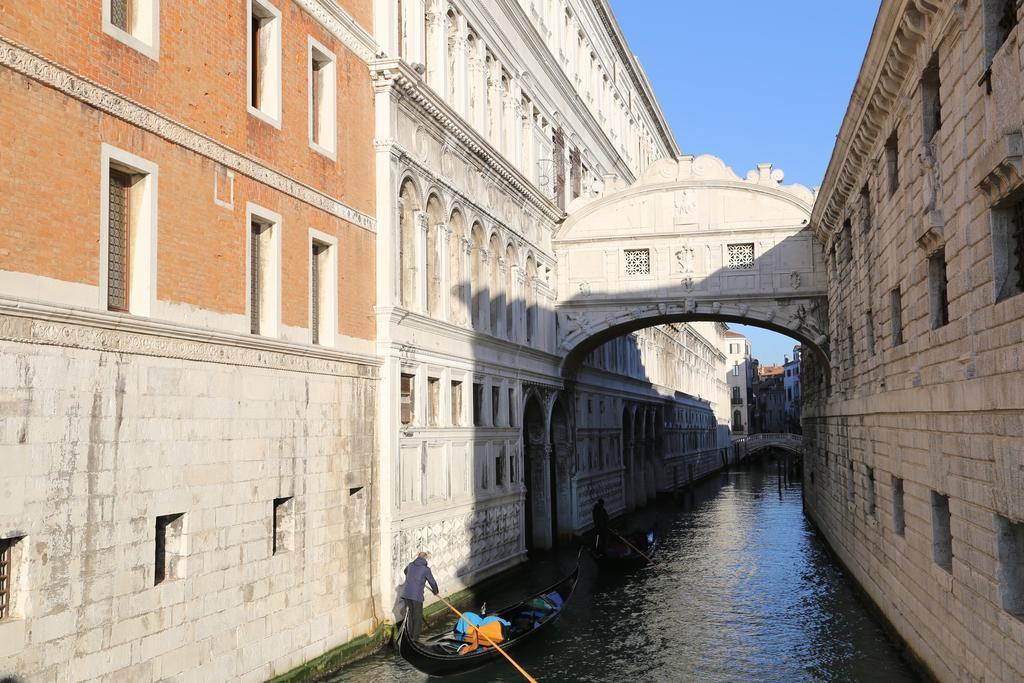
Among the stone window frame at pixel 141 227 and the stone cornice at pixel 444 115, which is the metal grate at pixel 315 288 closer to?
the stone cornice at pixel 444 115

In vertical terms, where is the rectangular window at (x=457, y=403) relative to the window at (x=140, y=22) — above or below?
below

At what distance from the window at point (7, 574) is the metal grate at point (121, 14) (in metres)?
4.82

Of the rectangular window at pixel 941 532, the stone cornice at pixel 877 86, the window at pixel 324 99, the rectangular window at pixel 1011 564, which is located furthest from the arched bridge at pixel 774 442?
the rectangular window at pixel 1011 564

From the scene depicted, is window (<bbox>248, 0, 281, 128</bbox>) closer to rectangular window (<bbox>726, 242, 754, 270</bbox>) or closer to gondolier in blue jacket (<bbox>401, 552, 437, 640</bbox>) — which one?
gondolier in blue jacket (<bbox>401, 552, 437, 640</bbox>)

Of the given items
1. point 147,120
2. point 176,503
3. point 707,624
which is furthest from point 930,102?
point 176,503

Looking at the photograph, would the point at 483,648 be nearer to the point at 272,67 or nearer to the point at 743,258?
the point at 272,67

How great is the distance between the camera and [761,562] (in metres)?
23.8

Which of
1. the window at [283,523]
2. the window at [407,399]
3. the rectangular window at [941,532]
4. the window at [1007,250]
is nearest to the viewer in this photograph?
the window at [1007,250]

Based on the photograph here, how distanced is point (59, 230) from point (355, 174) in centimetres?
631

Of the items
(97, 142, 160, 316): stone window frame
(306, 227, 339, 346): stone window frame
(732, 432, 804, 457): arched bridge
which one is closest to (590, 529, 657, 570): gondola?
(306, 227, 339, 346): stone window frame

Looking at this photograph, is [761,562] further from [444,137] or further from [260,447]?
[260,447]

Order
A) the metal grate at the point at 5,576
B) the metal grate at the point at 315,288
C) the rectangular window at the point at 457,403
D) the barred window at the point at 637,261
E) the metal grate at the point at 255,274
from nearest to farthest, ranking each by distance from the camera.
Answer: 1. the metal grate at the point at 5,576
2. the metal grate at the point at 255,274
3. the metal grate at the point at 315,288
4. the rectangular window at the point at 457,403
5. the barred window at the point at 637,261

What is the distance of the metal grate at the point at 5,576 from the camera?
7.95 meters

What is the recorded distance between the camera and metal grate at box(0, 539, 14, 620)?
7.95 meters
